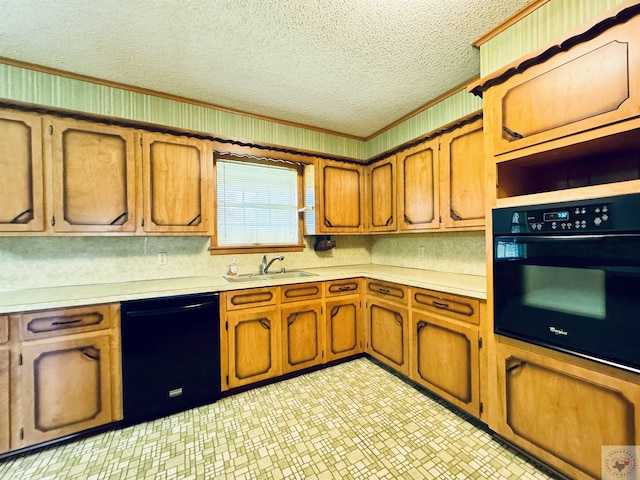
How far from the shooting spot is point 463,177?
2.22 meters

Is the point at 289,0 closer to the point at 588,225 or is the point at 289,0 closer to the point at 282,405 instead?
the point at 588,225

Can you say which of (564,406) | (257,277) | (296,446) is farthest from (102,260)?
(564,406)

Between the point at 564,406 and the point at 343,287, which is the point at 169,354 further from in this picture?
the point at 564,406

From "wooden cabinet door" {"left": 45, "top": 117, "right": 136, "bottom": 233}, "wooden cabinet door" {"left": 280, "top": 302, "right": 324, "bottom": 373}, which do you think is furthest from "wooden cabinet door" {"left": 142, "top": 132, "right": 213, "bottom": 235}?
"wooden cabinet door" {"left": 280, "top": 302, "right": 324, "bottom": 373}

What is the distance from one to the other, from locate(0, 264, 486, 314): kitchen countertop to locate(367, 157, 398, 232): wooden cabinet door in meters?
0.68

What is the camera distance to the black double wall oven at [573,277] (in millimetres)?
1180

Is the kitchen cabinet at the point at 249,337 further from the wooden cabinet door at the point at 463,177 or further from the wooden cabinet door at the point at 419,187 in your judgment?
the wooden cabinet door at the point at 463,177

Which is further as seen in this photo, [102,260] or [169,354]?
[102,260]

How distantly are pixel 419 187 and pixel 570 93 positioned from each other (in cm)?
132

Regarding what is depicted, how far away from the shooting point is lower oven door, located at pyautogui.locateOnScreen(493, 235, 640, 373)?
1183 mm

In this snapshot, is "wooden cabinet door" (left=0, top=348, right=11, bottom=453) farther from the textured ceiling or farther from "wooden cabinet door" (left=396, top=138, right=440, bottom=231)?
"wooden cabinet door" (left=396, top=138, right=440, bottom=231)

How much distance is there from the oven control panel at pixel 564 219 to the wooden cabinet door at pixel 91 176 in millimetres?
2703

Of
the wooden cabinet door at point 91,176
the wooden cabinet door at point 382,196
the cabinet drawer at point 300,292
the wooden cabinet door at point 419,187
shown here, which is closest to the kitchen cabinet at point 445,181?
the wooden cabinet door at point 419,187

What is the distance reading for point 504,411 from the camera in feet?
5.39
